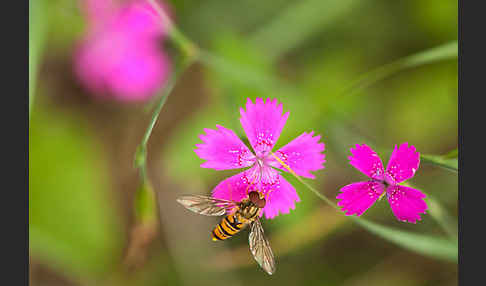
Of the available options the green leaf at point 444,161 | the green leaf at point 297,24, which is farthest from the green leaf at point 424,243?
the green leaf at point 297,24

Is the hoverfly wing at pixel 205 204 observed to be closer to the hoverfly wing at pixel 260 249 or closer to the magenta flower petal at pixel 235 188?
the magenta flower petal at pixel 235 188

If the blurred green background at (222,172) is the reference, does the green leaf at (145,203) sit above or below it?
below

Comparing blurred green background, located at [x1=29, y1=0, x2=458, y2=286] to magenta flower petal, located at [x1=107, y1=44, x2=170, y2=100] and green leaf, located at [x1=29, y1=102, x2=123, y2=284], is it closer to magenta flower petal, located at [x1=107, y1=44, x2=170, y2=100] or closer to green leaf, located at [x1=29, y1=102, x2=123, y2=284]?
green leaf, located at [x1=29, y1=102, x2=123, y2=284]

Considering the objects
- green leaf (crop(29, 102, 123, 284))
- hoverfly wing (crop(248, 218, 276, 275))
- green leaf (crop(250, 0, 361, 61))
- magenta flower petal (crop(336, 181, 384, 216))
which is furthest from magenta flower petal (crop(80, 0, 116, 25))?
magenta flower petal (crop(336, 181, 384, 216))

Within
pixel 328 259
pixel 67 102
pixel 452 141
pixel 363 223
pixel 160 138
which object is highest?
pixel 67 102

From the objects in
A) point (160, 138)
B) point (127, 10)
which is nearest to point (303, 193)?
point (160, 138)

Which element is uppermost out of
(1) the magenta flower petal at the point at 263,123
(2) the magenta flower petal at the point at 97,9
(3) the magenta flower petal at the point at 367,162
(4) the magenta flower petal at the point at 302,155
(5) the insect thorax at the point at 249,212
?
(2) the magenta flower petal at the point at 97,9

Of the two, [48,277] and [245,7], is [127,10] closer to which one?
[245,7]

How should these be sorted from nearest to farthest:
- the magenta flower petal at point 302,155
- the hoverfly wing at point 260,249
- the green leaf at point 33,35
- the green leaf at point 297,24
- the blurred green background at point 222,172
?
the hoverfly wing at point 260,249, the magenta flower petal at point 302,155, the green leaf at point 33,35, the blurred green background at point 222,172, the green leaf at point 297,24
